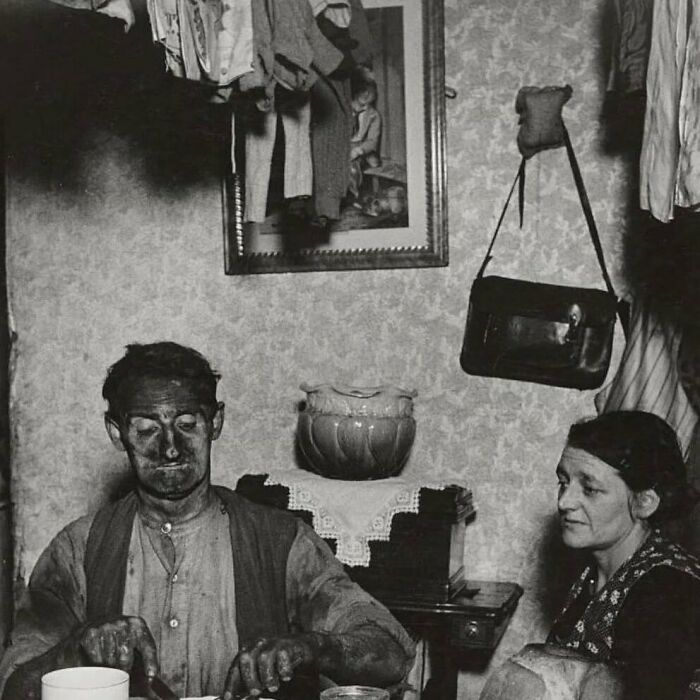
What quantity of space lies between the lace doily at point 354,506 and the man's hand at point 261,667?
4.69 ft

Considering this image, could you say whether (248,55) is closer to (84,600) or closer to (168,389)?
(168,389)

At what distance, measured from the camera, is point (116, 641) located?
216cm

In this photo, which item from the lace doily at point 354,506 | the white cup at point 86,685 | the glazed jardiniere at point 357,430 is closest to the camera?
the white cup at point 86,685

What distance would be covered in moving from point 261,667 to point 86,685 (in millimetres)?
354

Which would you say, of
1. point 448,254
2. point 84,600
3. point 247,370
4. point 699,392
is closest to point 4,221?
point 247,370

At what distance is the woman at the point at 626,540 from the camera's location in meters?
2.48

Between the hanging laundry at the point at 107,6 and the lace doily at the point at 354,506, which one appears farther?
the lace doily at the point at 354,506

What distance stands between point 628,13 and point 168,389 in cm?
184

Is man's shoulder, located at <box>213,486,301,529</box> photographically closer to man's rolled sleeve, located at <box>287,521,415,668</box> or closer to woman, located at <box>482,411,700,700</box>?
man's rolled sleeve, located at <box>287,521,415,668</box>

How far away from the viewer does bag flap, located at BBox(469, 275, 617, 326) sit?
3820 millimetres

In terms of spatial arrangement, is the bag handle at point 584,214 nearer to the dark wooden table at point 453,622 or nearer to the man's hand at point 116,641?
the dark wooden table at point 453,622

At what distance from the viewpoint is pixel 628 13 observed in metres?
3.32

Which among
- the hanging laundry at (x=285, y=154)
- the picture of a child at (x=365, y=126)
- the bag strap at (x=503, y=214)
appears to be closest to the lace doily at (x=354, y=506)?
the bag strap at (x=503, y=214)

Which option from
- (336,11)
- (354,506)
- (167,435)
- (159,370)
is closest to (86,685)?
(167,435)
